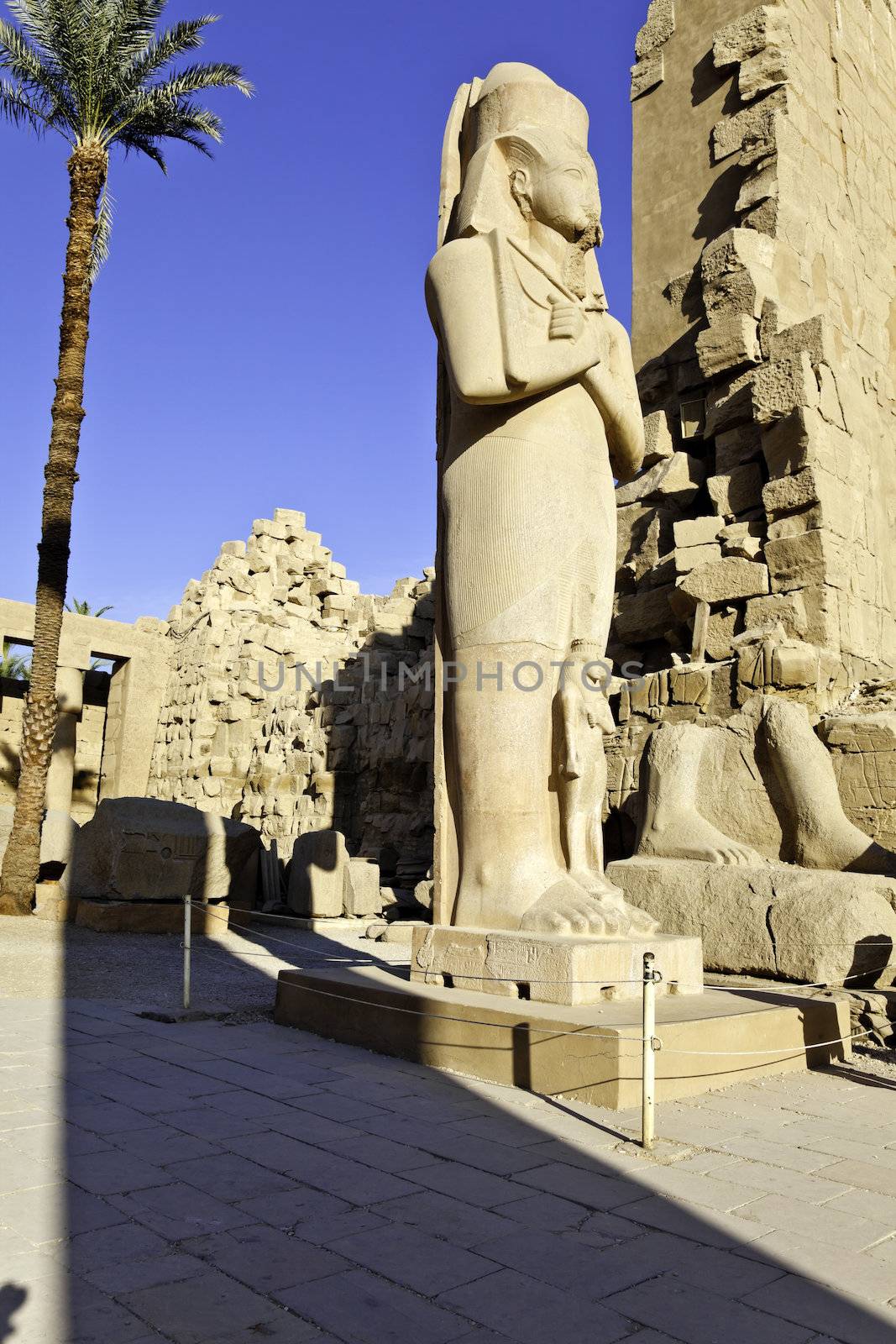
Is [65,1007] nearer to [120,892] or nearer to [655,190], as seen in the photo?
[120,892]

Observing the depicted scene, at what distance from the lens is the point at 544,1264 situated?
81.9 inches

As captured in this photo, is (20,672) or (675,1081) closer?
(675,1081)

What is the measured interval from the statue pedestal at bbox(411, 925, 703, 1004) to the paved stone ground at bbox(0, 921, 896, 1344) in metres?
0.45

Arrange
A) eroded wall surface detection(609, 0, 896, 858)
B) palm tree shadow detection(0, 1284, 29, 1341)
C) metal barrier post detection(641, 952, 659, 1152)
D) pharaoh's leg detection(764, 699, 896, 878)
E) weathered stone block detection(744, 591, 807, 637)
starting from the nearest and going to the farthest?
1. palm tree shadow detection(0, 1284, 29, 1341)
2. metal barrier post detection(641, 952, 659, 1152)
3. pharaoh's leg detection(764, 699, 896, 878)
4. eroded wall surface detection(609, 0, 896, 858)
5. weathered stone block detection(744, 591, 807, 637)

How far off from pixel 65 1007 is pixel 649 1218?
3699mm

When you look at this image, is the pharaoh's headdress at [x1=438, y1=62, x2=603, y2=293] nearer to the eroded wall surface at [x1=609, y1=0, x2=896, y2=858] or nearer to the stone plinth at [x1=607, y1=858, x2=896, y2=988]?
the stone plinth at [x1=607, y1=858, x2=896, y2=988]

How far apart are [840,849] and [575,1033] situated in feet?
11.5

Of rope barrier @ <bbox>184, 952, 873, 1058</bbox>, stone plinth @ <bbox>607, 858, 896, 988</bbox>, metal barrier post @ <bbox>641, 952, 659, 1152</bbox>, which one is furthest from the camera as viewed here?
stone plinth @ <bbox>607, 858, 896, 988</bbox>

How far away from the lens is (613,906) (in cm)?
414

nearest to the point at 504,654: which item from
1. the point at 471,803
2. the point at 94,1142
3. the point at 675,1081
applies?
the point at 471,803

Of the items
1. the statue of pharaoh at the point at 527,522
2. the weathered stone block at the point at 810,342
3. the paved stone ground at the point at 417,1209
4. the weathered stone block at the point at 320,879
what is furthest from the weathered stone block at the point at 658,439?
the paved stone ground at the point at 417,1209

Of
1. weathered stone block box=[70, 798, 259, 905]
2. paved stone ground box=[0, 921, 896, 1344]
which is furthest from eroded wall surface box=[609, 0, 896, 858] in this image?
paved stone ground box=[0, 921, 896, 1344]

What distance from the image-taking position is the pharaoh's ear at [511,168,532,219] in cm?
473

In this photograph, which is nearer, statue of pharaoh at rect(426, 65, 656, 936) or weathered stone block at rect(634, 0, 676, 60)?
statue of pharaoh at rect(426, 65, 656, 936)
